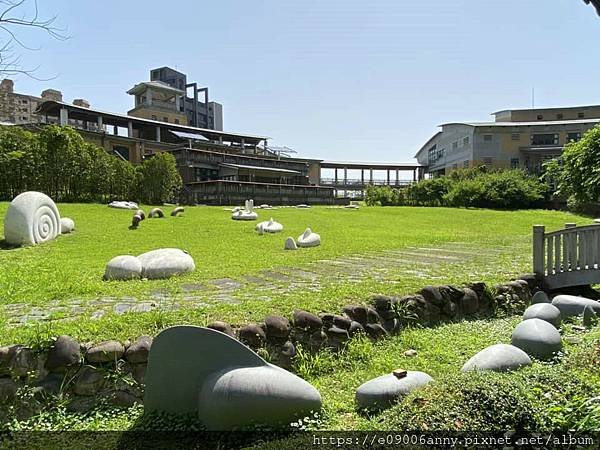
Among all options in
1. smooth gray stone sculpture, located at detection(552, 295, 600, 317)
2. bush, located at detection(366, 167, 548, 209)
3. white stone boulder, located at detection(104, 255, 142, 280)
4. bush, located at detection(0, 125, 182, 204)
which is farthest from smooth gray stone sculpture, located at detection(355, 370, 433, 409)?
bush, located at detection(366, 167, 548, 209)

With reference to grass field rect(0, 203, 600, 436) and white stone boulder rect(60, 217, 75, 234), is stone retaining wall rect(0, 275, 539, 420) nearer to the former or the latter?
grass field rect(0, 203, 600, 436)

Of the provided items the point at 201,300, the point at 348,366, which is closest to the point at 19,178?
the point at 201,300

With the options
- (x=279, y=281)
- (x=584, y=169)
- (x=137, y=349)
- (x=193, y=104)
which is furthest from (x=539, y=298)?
(x=193, y=104)

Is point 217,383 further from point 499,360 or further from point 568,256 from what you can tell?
point 568,256

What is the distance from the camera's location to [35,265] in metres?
7.74

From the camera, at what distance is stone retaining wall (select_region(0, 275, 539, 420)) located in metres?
3.46

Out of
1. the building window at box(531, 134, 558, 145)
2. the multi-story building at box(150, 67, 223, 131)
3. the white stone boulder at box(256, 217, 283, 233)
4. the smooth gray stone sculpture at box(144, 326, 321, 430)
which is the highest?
the multi-story building at box(150, 67, 223, 131)

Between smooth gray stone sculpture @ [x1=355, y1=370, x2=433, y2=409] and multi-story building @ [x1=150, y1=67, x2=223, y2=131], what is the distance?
72.2 m

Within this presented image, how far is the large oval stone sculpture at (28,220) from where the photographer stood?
10305 mm

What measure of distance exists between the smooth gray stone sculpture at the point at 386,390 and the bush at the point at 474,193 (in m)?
33.8

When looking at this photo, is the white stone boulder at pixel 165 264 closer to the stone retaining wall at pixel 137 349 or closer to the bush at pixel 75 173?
the stone retaining wall at pixel 137 349

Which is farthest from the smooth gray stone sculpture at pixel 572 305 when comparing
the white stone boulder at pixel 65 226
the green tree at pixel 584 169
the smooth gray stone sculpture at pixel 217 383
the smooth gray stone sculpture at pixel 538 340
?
the white stone boulder at pixel 65 226

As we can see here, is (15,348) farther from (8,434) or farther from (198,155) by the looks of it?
(198,155)

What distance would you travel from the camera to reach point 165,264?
23.2 feet
